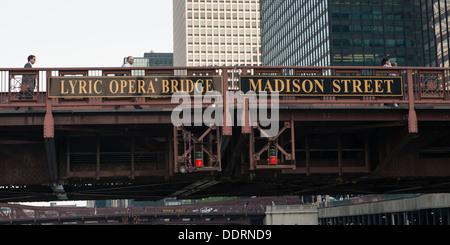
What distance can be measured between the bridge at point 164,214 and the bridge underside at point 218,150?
373 feet

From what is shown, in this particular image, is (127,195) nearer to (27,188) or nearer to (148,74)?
(27,188)

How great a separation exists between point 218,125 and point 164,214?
129865 mm

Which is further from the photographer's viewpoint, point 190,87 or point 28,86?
point 190,87

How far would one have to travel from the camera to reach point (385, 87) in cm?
2380

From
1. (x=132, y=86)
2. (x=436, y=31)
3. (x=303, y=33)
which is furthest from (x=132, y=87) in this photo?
(x=303, y=33)

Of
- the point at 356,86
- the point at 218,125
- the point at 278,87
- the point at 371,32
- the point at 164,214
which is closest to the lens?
the point at 218,125

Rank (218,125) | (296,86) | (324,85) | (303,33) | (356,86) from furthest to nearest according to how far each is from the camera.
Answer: (303,33), (356,86), (324,85), (296,86), (218,125)

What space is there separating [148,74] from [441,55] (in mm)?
121058

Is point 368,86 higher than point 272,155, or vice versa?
point 368,86

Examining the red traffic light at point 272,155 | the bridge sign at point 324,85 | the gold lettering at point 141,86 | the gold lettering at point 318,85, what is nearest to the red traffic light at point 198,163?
the red traffic light at point 272,155

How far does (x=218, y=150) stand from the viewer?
2291cm

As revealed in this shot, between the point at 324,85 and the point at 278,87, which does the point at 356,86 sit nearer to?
the point at 324,85

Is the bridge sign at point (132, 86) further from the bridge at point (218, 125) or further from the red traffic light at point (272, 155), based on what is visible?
the red traffic light at point (272, 155)
